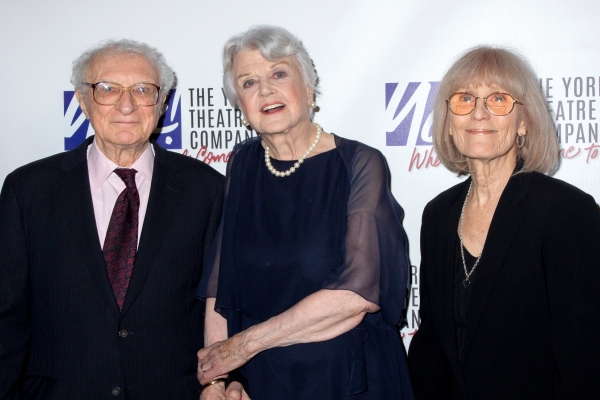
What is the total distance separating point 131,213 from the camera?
201 cm

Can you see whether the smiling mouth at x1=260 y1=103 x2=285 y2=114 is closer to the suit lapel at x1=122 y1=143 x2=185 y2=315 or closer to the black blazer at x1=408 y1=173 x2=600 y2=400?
the suit lapel at x1=122 y1=143 x2=185 y2=315

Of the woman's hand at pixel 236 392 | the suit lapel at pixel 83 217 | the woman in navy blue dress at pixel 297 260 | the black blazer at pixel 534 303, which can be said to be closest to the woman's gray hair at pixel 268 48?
the woman in navy blue dress at pixel 297 260

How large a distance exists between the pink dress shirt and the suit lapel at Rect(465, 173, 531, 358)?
46.6 inches

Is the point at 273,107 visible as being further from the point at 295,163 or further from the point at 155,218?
the point at 155,218

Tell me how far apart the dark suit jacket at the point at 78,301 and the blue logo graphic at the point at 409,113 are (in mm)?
1167

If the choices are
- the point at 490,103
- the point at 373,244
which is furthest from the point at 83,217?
the point at 490,103

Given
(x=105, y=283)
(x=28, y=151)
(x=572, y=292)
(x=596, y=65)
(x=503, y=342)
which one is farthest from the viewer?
(x=28, y=151)

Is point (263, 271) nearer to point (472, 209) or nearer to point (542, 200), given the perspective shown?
point (472, 209)

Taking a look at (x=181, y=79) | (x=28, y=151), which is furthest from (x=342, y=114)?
(x=28, y=151)

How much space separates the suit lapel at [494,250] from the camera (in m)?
1.75

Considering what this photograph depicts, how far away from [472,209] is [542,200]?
0.95 ft

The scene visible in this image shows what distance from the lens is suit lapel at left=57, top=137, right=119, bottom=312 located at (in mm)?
1894

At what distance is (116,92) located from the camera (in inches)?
82.1

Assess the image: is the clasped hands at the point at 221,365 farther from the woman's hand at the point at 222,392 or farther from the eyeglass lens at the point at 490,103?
the eyeglass lens at the point at 490,103
